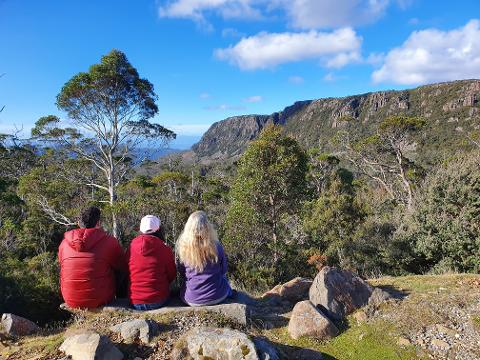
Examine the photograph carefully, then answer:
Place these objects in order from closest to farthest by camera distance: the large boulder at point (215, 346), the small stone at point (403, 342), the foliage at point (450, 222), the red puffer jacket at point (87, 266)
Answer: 1. the large boulder at point (215, 346)
2. the small stone at point (403, 342)
3. the red puffer jacket at point (87, 266)
4. the foliage at point (450, 222)

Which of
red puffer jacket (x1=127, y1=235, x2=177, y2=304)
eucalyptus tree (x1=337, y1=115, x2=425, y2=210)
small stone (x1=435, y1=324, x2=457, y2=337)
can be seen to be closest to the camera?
small stone (x1=435, y1=324, x2=457, y2=337)

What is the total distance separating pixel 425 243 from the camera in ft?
32.6

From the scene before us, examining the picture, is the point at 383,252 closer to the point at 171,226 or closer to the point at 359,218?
the point at 359,218

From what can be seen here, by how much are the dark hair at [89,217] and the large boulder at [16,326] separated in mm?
1631

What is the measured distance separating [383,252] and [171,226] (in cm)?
773

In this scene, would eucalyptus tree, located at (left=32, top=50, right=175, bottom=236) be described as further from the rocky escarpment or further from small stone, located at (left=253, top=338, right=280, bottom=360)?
the rocky escarpment

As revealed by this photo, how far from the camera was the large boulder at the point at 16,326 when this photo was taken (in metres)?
4.88

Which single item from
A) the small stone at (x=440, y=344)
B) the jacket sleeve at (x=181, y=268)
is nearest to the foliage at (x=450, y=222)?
the small stone at (x=440, y=344)

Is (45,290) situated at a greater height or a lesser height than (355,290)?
lesser

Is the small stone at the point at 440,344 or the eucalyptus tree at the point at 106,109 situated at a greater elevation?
the eucalyptus tree at the point at 106,109

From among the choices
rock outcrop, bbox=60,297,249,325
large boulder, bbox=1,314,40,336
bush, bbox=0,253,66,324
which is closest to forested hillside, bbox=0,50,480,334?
bush, bbox=0,253,66,324

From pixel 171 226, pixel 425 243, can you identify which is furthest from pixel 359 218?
pixel 171 226

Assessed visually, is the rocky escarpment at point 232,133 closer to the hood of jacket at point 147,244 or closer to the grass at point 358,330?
the grass at point 358,330

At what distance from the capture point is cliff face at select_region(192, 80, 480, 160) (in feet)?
250
